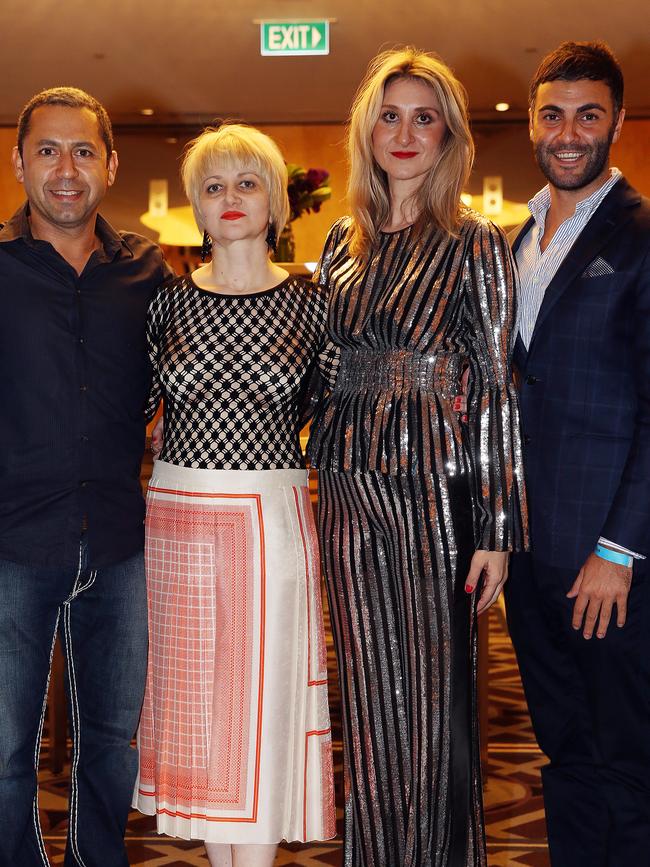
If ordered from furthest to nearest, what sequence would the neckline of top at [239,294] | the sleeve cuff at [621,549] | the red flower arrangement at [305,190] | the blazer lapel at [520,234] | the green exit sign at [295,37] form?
1. the green exit sign at [295,37]
2. the red flower arrangement at [305,190]
3. the blazer lapel at [520,234]
4. the neckline of top at [239,294]
5. the sleeve cuff at [621,549]

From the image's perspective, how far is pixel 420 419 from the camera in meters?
2.37

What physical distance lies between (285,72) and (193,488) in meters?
6.39

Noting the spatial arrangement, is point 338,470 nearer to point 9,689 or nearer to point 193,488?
point 193,488

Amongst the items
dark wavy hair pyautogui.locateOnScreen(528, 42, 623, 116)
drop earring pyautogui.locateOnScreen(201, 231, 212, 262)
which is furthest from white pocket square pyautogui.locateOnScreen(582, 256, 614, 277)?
drop earring pyautogui.locateOnScreen(201, 231, 212, 262)

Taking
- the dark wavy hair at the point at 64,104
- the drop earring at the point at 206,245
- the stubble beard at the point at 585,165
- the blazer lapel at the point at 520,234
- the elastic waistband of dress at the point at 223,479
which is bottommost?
the elastic waistband of dress at the point at 223,479

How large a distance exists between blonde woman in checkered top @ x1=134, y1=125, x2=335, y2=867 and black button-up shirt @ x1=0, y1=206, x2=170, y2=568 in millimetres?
102

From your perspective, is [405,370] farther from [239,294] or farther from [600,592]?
[600,592]

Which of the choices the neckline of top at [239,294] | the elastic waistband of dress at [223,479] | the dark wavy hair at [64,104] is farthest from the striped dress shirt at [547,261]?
the dark wavy hair at [64,104]

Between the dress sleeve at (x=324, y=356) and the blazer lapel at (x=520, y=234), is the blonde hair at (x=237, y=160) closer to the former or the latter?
the dress sleeve at (x=324, y=356)

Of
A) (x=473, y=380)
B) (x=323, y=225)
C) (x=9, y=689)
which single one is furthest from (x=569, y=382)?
(x=323, y=225)

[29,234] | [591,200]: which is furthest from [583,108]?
[29,234]

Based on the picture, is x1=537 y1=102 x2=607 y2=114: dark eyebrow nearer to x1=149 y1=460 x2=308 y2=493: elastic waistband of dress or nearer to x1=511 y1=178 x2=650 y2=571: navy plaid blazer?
x1=511 y1=178 x2=650 y2=571: navy plaid blazer

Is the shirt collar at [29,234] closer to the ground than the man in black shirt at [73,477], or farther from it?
farther from it

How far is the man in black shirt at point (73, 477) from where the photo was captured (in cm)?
235
